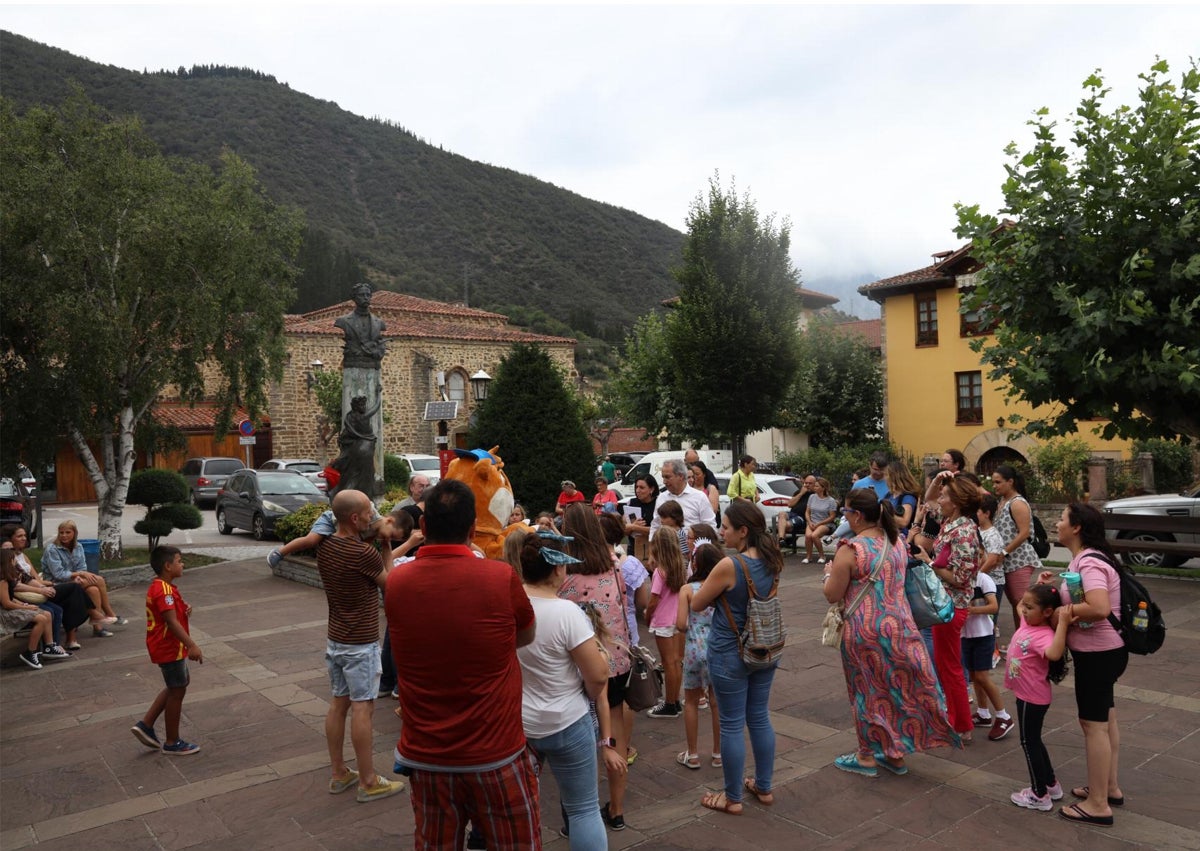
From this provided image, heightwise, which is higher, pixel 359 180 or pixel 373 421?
pixel 359 180

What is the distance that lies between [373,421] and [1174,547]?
11.2m

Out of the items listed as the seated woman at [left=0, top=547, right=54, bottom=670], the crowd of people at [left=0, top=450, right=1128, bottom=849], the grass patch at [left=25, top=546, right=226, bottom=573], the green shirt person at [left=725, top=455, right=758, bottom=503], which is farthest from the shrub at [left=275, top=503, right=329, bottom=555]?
the crowd of people at [left=0, top=450, right=1128, bottom=849]

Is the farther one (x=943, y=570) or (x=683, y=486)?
(x=683, y=486)

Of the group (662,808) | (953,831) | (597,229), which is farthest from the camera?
(597,229)

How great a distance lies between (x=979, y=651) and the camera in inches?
224

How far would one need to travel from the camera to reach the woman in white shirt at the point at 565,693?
3348 mm

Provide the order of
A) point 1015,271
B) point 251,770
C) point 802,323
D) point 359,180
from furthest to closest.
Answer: point 359,180 < point 802,323 < point 1015,271 < point 251,770

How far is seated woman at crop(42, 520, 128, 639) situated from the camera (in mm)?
9133

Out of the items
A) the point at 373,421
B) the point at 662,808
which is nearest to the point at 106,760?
the point at 662,808

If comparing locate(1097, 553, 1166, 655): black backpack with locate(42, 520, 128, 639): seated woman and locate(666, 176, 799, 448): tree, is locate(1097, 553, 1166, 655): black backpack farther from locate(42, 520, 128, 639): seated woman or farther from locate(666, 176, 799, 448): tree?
locate(666, 176, 799, 448): tree

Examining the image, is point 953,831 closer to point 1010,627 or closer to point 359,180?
point 1010,627

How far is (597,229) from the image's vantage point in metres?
109

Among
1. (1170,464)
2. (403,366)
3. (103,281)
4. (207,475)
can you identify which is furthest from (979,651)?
(403,366)

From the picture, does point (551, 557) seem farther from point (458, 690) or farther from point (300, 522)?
point (300, 522)
